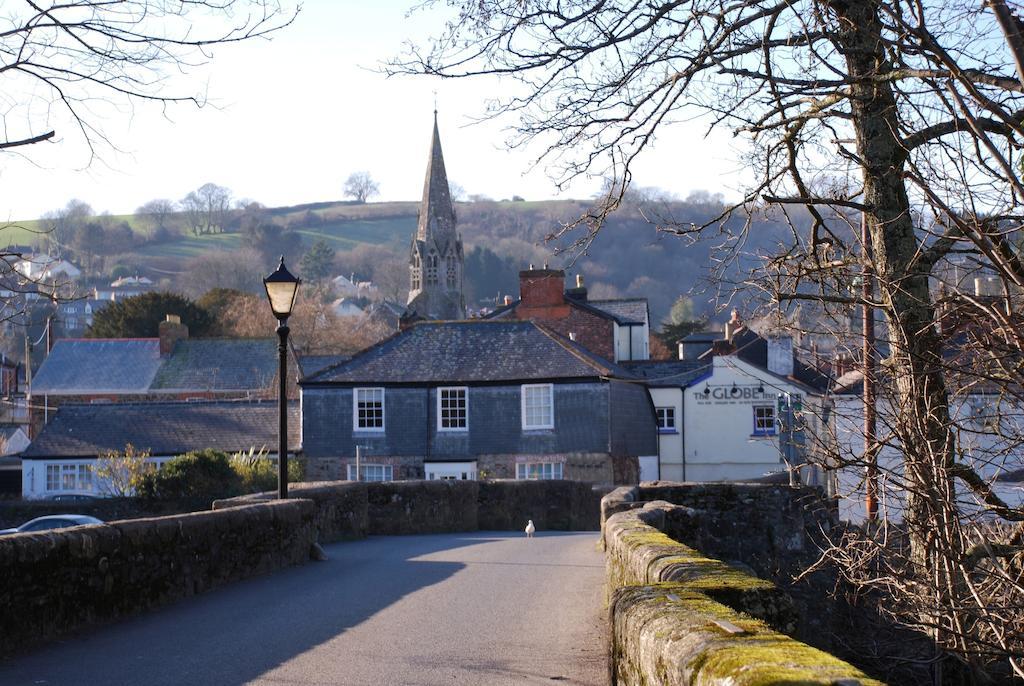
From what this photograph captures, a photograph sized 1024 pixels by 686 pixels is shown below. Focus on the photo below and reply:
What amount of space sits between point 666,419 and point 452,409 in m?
9.79

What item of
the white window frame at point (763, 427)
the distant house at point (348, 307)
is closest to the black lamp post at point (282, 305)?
the white window frame at point (763, 427)

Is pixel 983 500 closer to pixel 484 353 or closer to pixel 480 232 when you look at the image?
pixel 484 353

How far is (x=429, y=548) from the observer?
20.4 meters

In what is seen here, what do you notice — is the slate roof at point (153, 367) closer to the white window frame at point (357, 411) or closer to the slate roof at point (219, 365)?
the slate roof at point (219, 365)

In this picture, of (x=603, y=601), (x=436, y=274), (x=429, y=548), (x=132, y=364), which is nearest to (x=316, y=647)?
(x=603, y=601)

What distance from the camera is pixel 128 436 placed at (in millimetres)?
49625

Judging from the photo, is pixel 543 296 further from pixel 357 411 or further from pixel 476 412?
pixel 357 411

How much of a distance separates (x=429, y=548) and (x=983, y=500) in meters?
13.3

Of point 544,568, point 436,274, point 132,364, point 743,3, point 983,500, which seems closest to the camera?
point 983,500

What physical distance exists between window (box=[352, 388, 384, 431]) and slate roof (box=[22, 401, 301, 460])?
5554 millimetres

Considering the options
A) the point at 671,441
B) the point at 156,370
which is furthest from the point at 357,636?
the point at 156,370

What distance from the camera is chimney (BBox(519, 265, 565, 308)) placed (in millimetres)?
55906

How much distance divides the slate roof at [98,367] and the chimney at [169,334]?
44cm


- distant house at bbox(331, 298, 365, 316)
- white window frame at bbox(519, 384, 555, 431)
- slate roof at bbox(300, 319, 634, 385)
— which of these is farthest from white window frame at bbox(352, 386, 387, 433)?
distant house at bbox(331, 298, 365, 316)
